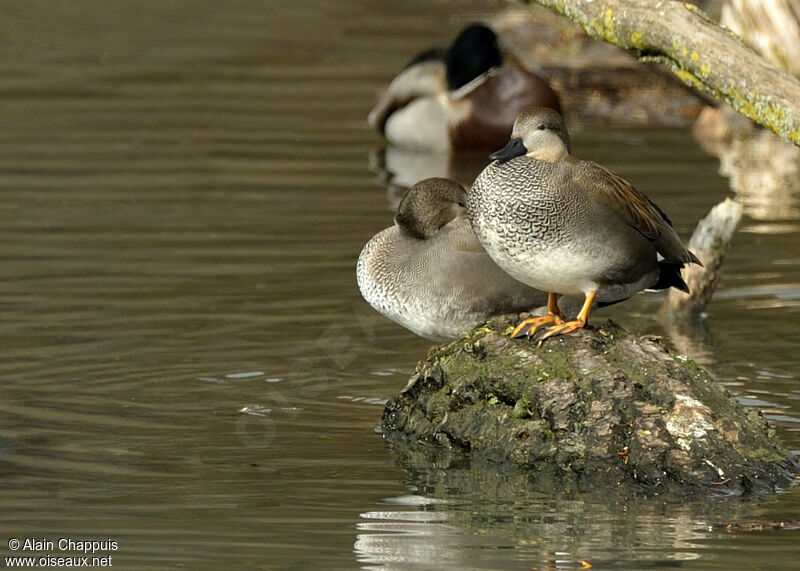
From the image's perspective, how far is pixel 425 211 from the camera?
7.21m

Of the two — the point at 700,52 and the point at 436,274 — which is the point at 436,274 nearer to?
the point at 436,274

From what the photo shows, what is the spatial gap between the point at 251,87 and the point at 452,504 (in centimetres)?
1137

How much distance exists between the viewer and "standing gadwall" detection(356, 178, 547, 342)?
22.8 ft

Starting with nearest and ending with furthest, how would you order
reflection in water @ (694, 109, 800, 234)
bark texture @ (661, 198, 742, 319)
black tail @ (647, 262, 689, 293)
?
black tail @ (647, 262, 689, 293)
bark texture @ (661, 198, 742, 319)
reflection in water @ (694, 109, 800, 234)

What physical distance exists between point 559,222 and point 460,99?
29.1ft

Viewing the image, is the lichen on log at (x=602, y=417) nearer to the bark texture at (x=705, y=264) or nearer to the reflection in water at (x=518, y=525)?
the reflection in water at (x=518, y=525)

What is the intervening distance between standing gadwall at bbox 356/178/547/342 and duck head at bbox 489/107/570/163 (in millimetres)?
707

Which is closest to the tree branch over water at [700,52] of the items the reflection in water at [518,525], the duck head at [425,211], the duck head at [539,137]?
the duck head at [539,137]

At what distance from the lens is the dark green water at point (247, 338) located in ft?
18.1

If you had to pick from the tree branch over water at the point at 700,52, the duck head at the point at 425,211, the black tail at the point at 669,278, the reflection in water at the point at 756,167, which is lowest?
the reflection in water at the point at 756,167

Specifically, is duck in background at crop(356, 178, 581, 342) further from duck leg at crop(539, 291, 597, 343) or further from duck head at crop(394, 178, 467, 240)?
duck leg at crop(539, 291, 597, 343)

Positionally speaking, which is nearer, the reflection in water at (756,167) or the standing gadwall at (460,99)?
the reflection in water at (756,167)

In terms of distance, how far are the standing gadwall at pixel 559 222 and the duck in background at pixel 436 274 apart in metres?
0.47

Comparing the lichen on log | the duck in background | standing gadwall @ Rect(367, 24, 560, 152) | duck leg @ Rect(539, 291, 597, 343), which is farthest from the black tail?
standing gadwall @ Rect(367, 24, 560, 152)
